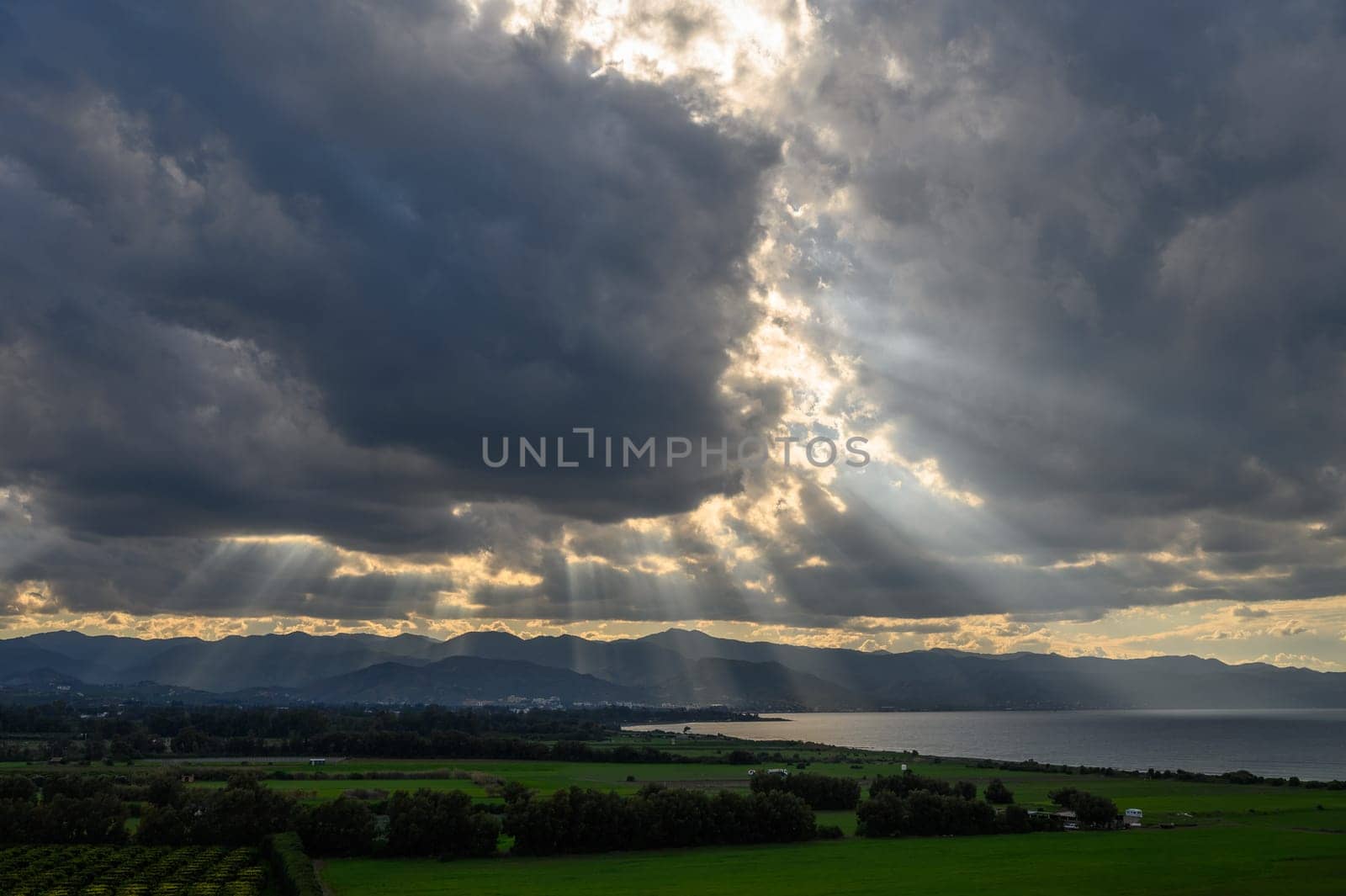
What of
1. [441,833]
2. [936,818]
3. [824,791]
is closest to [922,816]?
[936,818]

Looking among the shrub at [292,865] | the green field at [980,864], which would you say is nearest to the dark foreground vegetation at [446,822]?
the shrub at [292,865]

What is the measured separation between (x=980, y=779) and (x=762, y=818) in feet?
Result: 244

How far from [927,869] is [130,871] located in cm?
6155

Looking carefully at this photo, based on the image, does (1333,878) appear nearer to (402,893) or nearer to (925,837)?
(925,837)

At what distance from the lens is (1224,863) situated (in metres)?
80.8

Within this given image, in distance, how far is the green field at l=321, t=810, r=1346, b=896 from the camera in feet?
233

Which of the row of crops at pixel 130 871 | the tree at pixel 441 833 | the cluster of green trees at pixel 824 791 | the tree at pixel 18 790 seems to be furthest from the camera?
the cluster of green trees at pixel 824 791

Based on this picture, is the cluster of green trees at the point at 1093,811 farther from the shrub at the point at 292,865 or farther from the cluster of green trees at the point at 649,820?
the shrub at the point at 292,865

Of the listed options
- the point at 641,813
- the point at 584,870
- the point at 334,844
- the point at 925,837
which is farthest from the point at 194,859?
the point at 925,837

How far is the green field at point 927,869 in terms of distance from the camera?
7112cm

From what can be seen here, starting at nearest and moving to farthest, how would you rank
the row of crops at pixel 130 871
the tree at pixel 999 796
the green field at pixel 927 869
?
the row of crops at pixel 130 871
the green field at pixel 927 869
the tree at pixel 999 796

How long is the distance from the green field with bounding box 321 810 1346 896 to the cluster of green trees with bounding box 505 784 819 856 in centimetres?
294

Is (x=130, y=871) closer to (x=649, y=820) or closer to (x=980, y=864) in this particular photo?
(x=649, y=820)

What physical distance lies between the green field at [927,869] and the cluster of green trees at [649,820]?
2.94 metres
